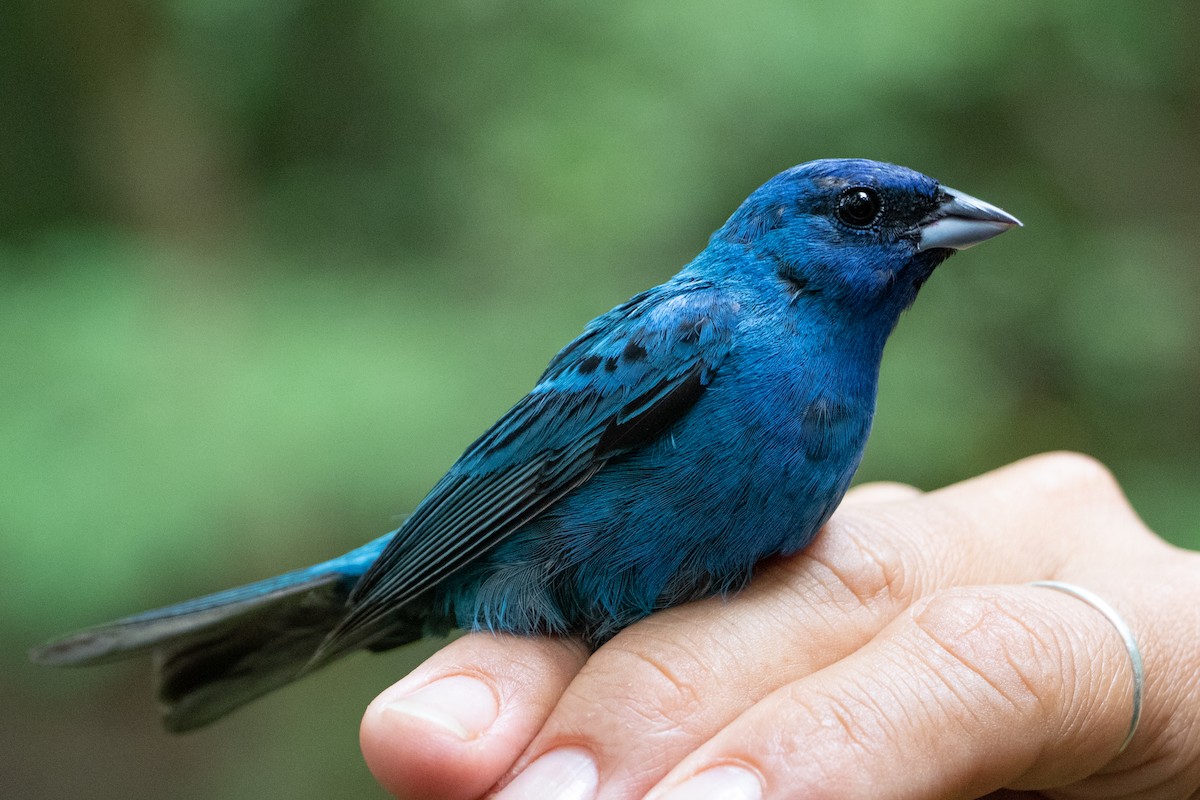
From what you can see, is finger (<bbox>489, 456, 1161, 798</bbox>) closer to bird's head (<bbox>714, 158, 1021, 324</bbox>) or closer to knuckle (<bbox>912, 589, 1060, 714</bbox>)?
knuckle (<bbox>912, 589, 1060, 714</bbox>)

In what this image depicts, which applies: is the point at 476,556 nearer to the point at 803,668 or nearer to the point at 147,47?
the point at 803,668

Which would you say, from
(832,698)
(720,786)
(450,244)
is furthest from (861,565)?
(450,244)

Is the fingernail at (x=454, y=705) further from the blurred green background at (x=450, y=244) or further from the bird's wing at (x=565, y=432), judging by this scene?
the blurred green background at (x=450, y=244)

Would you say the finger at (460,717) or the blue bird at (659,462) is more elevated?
the blue bird at (659,462)

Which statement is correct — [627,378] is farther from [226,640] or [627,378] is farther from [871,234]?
[226,640]

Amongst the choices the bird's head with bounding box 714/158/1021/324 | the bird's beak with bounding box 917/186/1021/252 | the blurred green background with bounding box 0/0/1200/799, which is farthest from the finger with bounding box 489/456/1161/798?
the blurred green background with bounding box 0/0/1200/799

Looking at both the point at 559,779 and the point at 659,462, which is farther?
the point at 659,462

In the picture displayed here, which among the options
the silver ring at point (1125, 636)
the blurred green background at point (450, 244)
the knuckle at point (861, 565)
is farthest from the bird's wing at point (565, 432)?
the blurred green background at point (450, 244)
